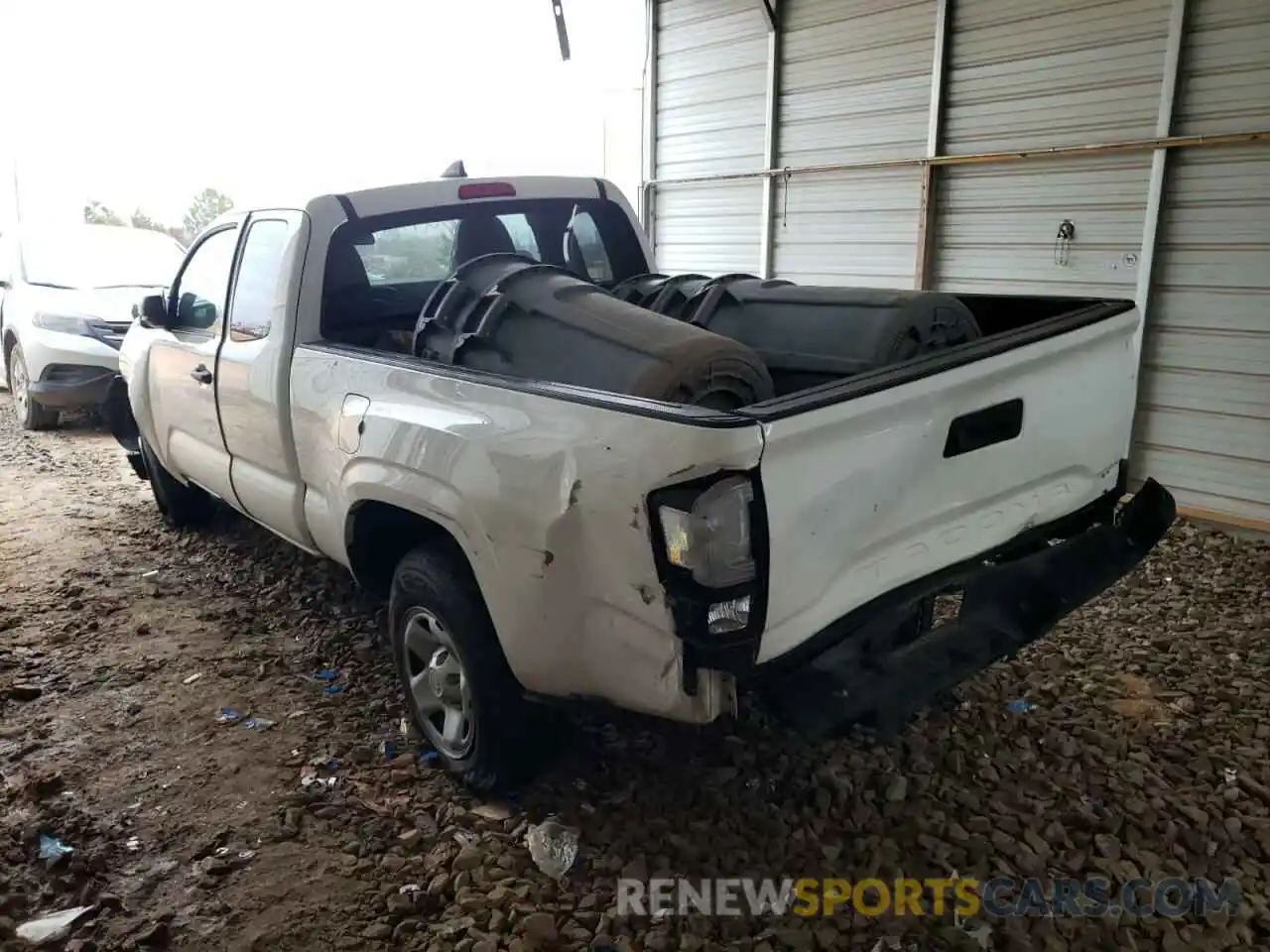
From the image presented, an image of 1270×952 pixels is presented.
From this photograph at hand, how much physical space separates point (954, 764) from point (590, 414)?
1.74 meters

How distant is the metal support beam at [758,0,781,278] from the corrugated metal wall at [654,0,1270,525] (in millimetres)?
42

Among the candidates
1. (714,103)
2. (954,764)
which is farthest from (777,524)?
(714,103)

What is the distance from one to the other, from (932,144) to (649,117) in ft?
10.9

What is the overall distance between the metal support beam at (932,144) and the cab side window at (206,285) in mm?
4724

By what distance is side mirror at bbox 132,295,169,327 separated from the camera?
443cm

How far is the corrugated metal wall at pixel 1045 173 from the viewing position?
561cm

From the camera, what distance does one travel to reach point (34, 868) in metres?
2.61

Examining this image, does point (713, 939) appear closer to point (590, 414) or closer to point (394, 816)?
point (394, 816)

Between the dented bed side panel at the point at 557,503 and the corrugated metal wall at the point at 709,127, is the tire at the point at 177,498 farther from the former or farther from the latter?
the corrugated metal wall at the point at 709,127

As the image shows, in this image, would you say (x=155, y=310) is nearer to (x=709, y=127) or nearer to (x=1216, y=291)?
(x=709, y=127)

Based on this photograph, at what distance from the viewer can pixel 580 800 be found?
2828mm

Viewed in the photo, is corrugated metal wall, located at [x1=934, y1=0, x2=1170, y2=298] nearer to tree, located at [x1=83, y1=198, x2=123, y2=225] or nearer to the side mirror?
the side mirror

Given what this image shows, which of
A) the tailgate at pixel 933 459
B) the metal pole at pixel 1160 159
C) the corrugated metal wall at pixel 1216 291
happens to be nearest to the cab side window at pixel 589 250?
the tailgate at pixel 933 459

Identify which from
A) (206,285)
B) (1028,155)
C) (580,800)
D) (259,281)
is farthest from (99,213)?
(580,800)
